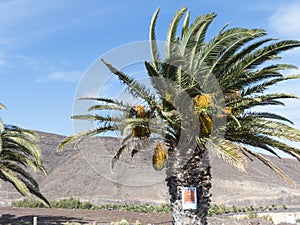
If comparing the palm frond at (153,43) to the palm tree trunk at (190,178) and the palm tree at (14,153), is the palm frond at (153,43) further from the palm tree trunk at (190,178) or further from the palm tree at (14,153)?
the palm tree at (14,153)

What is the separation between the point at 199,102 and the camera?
41.1ft

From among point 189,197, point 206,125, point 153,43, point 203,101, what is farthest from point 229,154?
point 153,43

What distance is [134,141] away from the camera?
45.7 ft

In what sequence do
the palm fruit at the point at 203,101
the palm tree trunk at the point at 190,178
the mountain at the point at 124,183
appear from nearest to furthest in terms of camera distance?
the palm fruit at the point at 203,101, the palm tree trunk at the point at 190,178, the mountain at the point at 124,183

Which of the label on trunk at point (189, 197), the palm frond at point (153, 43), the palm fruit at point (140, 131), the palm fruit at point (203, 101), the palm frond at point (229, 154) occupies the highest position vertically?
the palm frond at point (153, 43)

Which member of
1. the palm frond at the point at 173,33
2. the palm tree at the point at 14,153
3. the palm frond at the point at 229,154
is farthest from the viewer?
the palm tree at the point at 14,153

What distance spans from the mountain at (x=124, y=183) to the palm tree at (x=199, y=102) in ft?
143

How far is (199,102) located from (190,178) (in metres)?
2.14

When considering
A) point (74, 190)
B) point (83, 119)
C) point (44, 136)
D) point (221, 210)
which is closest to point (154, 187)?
point (74, 190)

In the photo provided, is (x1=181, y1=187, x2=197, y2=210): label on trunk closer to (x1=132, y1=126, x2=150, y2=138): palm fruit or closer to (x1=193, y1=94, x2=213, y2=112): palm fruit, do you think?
(x1=132, y1=126, x2=150, y2=138): palm fruit

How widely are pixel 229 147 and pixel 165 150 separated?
7.27 ft

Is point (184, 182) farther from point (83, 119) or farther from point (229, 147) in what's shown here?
point (83, 119)

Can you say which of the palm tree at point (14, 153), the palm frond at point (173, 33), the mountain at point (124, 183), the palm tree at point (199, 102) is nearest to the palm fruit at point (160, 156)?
the palm tree at point (199, 102)

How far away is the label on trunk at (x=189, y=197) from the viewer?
12875 millimetres
